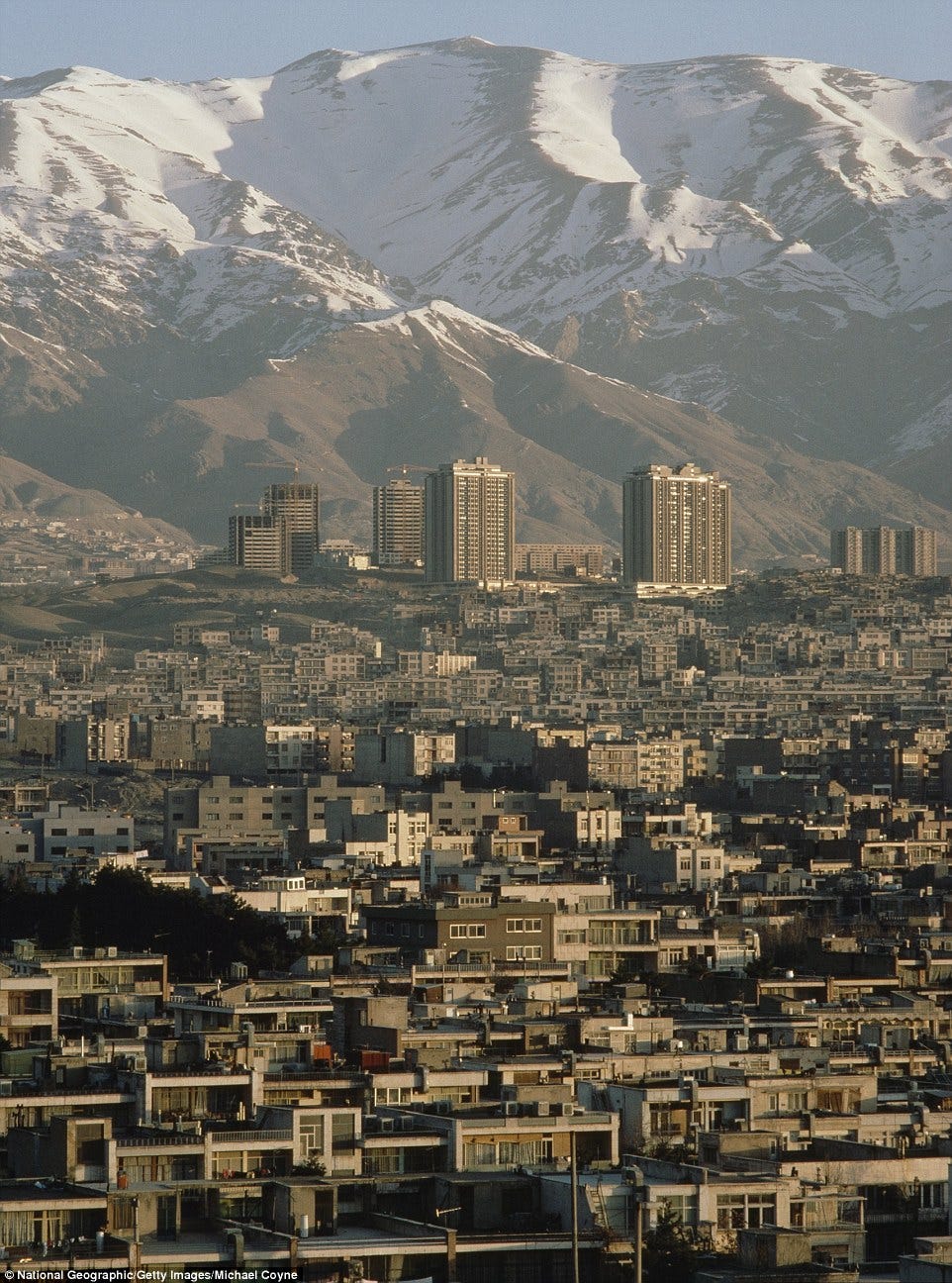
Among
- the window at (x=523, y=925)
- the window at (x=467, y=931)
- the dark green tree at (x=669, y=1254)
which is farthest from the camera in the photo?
the window at (x=467, y=931)

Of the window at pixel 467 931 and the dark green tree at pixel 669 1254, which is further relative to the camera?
the window at pixel 467 931

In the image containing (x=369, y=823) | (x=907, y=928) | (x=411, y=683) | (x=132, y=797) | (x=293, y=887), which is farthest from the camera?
(x=411, y=683)

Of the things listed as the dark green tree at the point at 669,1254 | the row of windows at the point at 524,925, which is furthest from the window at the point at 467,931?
the dark green tree at the point at 669,1254

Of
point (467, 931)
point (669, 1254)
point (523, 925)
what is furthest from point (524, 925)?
point (669, 1254)

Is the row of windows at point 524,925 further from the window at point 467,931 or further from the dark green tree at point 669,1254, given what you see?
the dark green tree at point 669,1254

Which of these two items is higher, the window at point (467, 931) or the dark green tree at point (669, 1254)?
the window at point (467, 931)

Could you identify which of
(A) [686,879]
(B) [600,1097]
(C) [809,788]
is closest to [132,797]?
(C) [809,788]

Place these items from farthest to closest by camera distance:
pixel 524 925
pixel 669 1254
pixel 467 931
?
pixel 467 931 < pixel 524 925 < pixel 669 1254

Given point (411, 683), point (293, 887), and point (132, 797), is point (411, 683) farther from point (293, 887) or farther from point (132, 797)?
point (293, 887)

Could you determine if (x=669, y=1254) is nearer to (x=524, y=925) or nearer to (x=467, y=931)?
(x=524, y=925)

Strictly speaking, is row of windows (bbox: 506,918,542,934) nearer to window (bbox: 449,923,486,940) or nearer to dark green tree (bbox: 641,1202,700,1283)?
window (bbox: 449,923,486,940)

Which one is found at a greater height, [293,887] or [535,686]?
[535,686]
